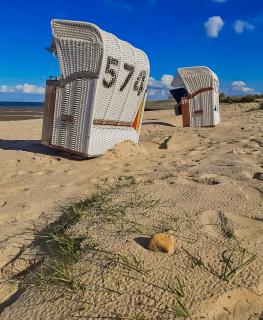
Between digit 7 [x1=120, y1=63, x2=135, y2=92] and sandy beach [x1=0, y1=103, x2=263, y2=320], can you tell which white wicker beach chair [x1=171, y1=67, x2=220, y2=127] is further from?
sandy beach [x1=0, y1=103, x2=263, y2=320]

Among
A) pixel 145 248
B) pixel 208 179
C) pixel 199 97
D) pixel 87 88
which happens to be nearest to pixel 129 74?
pixel 87 88

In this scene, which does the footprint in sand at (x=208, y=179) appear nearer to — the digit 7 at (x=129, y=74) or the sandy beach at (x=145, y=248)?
the sandy beach at (x=145, y=248)

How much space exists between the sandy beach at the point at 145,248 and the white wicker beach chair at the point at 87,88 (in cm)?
133

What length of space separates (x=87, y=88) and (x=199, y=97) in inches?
223

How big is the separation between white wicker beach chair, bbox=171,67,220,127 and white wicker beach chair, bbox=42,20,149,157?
455 centimetres

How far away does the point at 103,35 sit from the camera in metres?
5.41

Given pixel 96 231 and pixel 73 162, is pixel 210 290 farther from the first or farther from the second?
pixel 73 162

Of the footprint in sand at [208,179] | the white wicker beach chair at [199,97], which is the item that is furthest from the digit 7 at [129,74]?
the white wicker beach chair at [199,97]

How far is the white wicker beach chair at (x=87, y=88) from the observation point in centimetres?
548

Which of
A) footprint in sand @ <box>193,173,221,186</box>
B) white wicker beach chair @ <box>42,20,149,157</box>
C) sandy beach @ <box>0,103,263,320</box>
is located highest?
white wicker beach chair @ <box>42,20,149,157</box>

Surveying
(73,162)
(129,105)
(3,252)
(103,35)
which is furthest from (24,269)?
(129,105)

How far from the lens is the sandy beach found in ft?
6.48

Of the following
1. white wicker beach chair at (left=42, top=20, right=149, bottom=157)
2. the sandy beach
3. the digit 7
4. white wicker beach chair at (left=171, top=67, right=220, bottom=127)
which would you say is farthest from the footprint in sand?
Result: white wicker beach chair at (left=171, top=67, right=220, bottom=127)

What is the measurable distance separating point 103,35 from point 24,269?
3.61 metres
